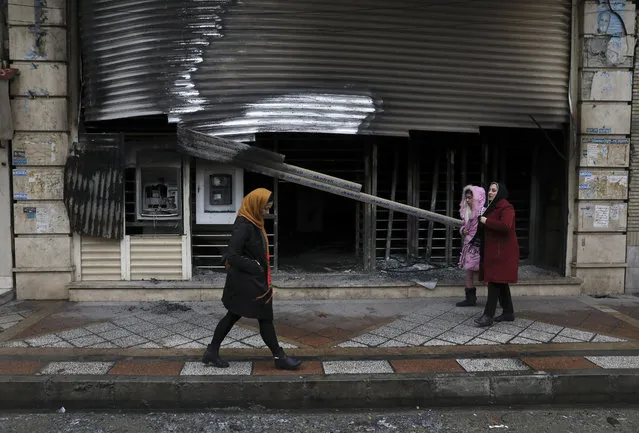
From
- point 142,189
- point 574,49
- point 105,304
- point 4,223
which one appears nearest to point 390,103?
point 574,49

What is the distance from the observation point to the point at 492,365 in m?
4.62

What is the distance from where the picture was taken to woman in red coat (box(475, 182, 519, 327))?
5.50m

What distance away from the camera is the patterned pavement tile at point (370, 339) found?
530cm

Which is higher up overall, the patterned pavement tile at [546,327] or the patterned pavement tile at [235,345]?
the patterned pavement tile at [546,327]

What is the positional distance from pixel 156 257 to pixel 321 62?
142 inches

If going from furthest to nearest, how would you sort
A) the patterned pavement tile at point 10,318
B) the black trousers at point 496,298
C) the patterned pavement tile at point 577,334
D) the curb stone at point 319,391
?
the patterned pavement tile at point 10,318 < the black trousers at point 496,298 < the patterned pavement tile at point 577,334 < the curb stone at point 319,391

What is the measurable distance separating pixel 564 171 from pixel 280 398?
5745 millimetres

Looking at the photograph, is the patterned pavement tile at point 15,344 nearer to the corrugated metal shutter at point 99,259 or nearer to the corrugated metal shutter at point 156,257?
the corrugated metal shutter at point 99,259

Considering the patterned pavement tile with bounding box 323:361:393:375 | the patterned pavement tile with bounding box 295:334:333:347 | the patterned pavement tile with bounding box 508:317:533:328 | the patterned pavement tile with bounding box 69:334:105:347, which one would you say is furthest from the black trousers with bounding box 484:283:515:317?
the patterned pavement tile with bounding box 69:334:105:347

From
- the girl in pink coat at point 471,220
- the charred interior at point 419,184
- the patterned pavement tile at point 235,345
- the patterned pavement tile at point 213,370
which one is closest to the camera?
the patterned pavement tile at point 213,370

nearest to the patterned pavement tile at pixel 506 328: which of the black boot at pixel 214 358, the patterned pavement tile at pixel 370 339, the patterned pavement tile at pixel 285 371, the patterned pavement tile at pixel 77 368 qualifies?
the patterned pavement tile at pixel 370 339

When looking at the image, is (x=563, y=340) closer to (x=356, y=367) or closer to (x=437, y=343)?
(x=437, y=343)

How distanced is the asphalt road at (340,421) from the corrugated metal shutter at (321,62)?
377 cm

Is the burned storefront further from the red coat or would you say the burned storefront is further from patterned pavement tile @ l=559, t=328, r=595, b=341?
patterned pavement tile @ l=559, t=328, r=595, b=341
